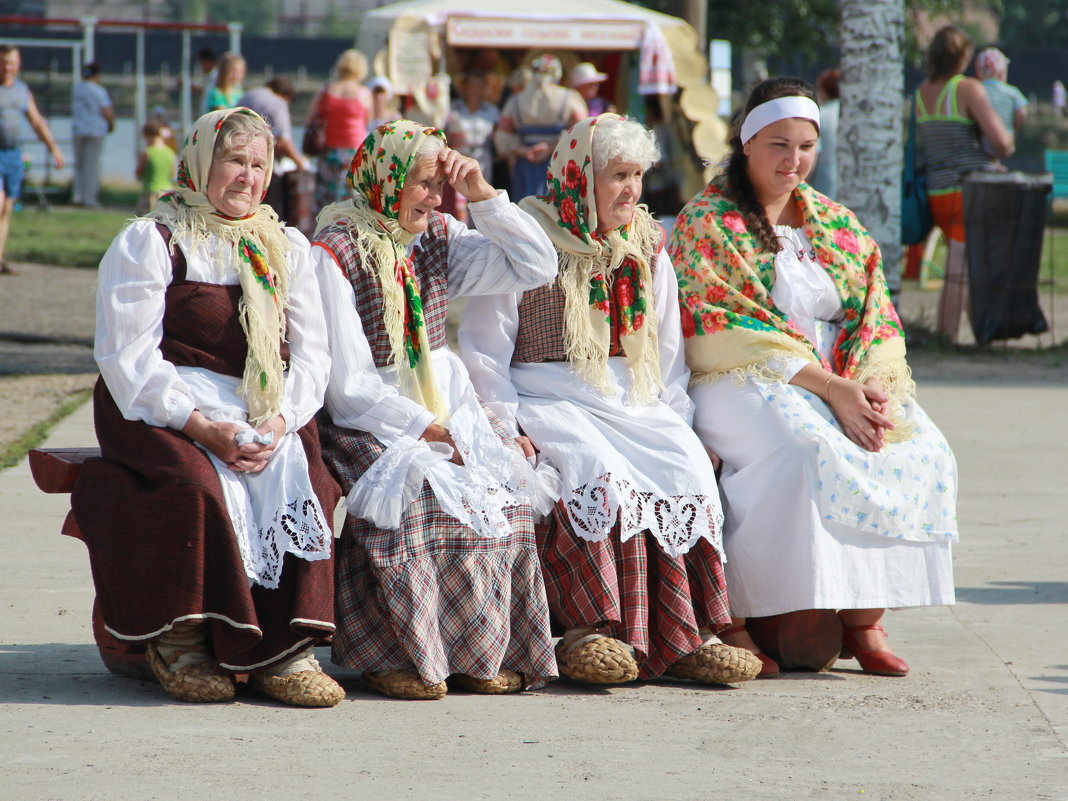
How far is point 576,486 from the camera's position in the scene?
4.21m

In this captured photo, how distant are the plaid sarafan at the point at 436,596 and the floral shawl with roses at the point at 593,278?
569 mm

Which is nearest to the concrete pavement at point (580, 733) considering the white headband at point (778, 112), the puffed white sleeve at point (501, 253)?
the puffed white sleeve at point (501, 253)

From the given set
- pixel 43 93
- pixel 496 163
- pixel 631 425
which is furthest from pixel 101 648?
pixel 43 93

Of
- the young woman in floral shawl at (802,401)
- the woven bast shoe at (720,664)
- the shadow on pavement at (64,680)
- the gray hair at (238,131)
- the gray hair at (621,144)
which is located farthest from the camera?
the gray hair at (621,144)

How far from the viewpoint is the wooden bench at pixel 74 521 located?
4.14 m

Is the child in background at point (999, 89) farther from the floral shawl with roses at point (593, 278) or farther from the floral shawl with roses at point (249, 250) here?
the floral shawl with roses at point (249, 250)

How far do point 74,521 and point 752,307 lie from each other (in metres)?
1.99

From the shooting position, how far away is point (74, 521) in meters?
4.10

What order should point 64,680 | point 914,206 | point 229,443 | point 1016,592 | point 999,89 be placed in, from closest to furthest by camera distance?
point 229,443 < point 64,680 < point 1016,592 < point 914,206 < point 999,89

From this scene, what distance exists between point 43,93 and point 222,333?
30.0 meters

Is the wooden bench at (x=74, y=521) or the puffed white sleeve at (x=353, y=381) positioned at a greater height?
the puffed white sleeve at (x=353, y=381)

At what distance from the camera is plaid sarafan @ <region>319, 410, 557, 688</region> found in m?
4.04


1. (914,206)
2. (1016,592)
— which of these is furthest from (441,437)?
(914,206)

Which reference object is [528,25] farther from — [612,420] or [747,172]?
[612,420]
